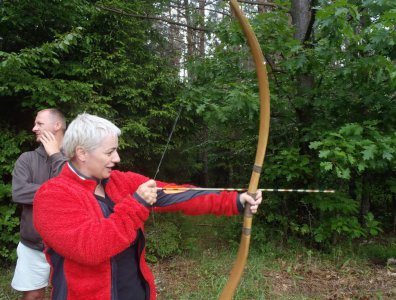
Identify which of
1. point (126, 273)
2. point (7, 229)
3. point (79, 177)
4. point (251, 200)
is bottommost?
point (7, 229)

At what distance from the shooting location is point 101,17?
199 inches

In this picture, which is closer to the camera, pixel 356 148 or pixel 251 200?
pixel 251 200

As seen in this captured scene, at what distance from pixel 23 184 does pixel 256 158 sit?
1620mm

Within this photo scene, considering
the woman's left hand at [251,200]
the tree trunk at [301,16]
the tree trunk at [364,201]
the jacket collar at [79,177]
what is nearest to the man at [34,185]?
the jacket collar at [79,177]

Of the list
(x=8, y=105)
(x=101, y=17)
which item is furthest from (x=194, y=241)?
(x=101, y=17)

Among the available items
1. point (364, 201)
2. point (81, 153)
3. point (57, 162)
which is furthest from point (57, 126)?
point (364, 201)

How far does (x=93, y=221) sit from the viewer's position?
→ 4.79 ft

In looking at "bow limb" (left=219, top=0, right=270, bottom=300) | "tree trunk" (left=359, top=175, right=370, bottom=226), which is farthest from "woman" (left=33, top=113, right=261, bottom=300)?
"tree trunk" (left=359, top=175, right=370, bottom=226)

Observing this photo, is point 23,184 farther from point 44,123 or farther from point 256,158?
point 256,158

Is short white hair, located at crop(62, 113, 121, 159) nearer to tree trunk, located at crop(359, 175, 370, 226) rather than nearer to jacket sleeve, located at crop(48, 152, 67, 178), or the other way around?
jacket sleeve, located at crop(48, 152, 67, 178)

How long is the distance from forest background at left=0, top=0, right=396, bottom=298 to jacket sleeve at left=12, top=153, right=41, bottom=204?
1.29m

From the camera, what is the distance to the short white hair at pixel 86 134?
5.16ft

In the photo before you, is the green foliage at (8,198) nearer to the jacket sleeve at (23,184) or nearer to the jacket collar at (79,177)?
the jacket sleeve at (23,184)

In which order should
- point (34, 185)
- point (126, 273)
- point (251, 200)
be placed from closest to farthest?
point (126, 273) → point (251, 200) → point (34, 185)
